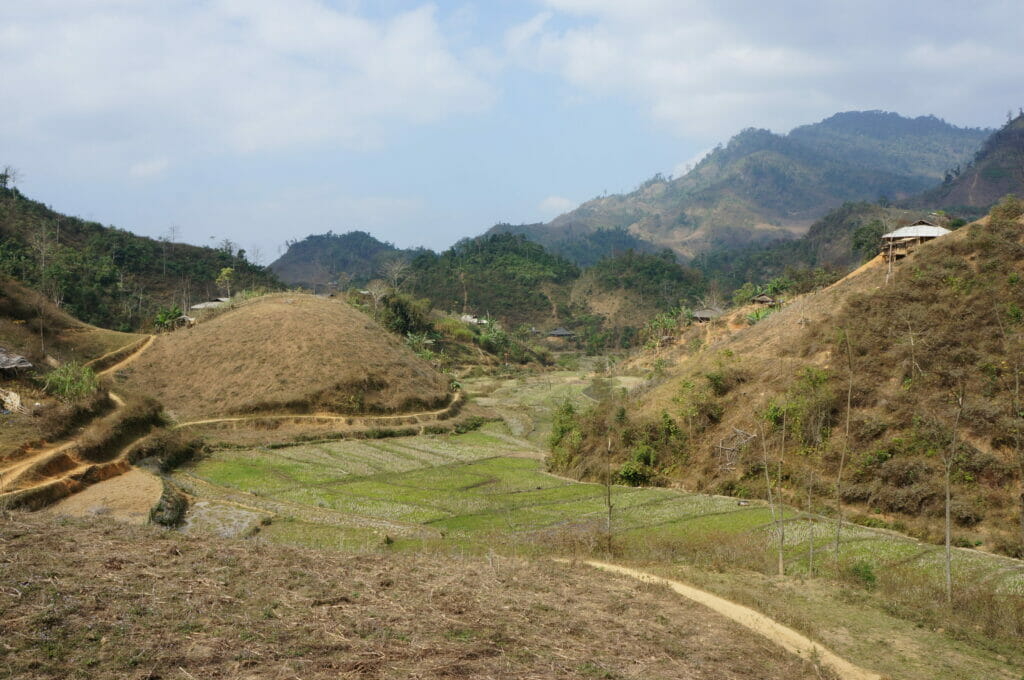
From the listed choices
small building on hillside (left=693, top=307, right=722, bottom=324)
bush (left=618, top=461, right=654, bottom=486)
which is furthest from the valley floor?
small building on hillside (left=693, top=307, right=722, bottom=324)

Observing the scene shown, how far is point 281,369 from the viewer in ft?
154

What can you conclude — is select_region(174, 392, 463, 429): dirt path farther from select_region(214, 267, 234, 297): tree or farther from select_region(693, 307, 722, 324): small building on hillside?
select_region(214, 267, 234, 297): tree

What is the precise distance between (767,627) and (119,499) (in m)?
21.7

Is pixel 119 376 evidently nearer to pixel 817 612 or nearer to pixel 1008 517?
pixel 817 612

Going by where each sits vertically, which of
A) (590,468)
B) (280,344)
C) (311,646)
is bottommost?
(590,468)

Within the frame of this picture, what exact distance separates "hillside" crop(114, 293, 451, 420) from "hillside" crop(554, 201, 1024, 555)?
18.5 m

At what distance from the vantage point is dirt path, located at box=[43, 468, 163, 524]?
69.4ft

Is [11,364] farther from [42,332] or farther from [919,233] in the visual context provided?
[919,233]

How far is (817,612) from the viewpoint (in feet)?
42.8

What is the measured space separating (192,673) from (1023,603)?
15.5 m

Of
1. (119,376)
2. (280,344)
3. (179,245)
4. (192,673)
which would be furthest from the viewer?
(179,245)

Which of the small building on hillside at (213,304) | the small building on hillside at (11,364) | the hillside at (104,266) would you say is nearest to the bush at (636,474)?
the small building on hillside at (11,364)

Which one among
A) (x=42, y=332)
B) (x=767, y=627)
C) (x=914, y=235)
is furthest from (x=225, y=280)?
(x=767, y=627)

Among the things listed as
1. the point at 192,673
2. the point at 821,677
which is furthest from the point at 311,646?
the point at 821,677
